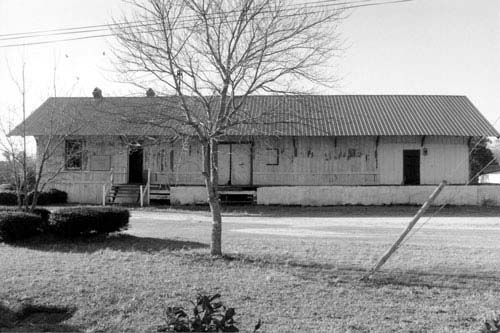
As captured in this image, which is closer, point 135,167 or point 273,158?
point 273,158

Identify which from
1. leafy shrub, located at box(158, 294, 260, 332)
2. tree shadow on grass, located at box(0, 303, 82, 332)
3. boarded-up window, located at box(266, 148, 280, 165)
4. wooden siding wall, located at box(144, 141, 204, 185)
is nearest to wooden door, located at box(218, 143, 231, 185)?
wooden siding wall, located at box(144, 141, 204, 185)

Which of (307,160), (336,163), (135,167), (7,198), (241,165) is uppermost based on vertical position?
(307,160)

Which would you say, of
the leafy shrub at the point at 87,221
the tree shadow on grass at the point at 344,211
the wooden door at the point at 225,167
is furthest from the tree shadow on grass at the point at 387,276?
the wooden door at the point at 225,167

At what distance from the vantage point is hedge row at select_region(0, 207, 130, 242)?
12.9 meters

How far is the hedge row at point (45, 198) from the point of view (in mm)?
26359

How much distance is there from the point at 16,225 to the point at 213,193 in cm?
510

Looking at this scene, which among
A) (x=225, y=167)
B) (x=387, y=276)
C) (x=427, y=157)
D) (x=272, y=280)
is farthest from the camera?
(x=225, y=167)

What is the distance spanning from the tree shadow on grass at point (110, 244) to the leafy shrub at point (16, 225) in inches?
8.3

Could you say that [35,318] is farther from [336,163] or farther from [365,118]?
[365,118]

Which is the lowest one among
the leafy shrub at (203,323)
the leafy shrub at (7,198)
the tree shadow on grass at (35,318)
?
the tree shadow on grass at (35,318)

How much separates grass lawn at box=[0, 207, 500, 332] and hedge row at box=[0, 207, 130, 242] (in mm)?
310

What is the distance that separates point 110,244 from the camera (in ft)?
41.1

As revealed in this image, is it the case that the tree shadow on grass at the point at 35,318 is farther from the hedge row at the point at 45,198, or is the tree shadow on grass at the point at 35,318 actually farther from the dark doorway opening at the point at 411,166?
the dark doorway opening at the point at 411,166

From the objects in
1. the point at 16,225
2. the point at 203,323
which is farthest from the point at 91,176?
the point at 203,323
